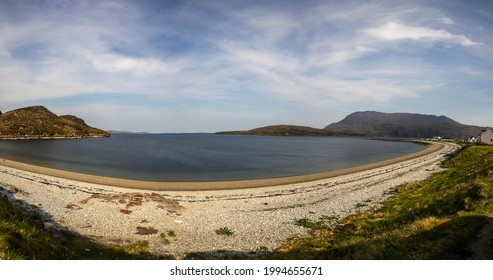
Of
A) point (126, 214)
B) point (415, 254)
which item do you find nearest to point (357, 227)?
point (415, 254)

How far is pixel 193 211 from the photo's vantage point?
31.7 metres

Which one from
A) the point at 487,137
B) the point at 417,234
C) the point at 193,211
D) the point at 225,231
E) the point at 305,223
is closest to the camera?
the point at 417,234

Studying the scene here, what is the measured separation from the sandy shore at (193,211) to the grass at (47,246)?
1418 mm

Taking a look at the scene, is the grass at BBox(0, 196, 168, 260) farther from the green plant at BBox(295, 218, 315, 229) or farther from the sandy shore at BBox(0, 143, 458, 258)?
the green plant at BBox(295, 218, 315, 229)

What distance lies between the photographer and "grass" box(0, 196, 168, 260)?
10883 mm

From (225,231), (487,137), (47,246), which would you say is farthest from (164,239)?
(487,137)

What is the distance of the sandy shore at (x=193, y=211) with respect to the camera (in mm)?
22078

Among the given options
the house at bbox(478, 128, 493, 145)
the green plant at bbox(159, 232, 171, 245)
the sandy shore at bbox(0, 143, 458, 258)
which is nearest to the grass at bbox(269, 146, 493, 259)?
the sandy shore at bbox(0, 143, 458, 258)

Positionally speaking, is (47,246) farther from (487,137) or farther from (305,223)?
(487,137)

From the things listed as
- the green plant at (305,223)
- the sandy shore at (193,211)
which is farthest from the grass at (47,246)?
the green plant at (305,223)

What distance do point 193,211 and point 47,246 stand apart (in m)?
18.7

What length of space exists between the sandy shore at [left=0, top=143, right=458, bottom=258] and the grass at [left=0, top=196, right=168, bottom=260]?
1.42m

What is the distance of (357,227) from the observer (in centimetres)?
2261

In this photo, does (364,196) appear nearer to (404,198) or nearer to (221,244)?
(404,198)
